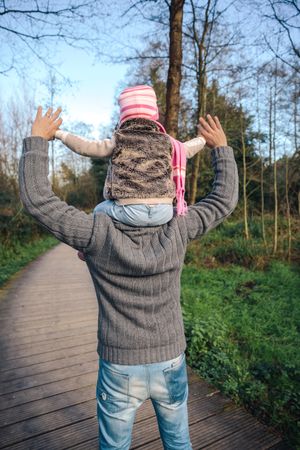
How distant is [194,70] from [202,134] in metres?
9.14

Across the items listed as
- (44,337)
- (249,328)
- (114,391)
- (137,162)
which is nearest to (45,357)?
(44,337)

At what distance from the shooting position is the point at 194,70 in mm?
9531

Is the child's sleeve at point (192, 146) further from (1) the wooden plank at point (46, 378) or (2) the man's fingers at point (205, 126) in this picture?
(1) the wooden plank at point (46, 378)

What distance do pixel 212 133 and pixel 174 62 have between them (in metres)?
5.33

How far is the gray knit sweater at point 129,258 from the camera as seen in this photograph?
122 cm

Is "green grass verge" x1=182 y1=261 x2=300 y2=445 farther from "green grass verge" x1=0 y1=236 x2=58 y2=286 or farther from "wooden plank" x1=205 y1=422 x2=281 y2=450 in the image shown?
"green grass verge" x1=0 y1=236 x2=58 y2=286

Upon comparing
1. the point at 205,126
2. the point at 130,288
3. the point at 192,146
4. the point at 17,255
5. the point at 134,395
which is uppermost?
the point at 205,126

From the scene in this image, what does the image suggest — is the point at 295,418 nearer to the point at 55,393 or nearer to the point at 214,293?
the point at 55,393

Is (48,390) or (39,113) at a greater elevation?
(39,113)

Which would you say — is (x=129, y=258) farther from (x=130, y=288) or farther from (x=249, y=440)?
(x=249, y=440)

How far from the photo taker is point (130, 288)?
129cm

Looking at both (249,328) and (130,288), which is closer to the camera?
(130,288)

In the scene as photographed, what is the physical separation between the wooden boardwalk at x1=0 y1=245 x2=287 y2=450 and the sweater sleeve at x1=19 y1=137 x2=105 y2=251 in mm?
1796

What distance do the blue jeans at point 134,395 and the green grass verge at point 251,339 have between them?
1.49 metres
